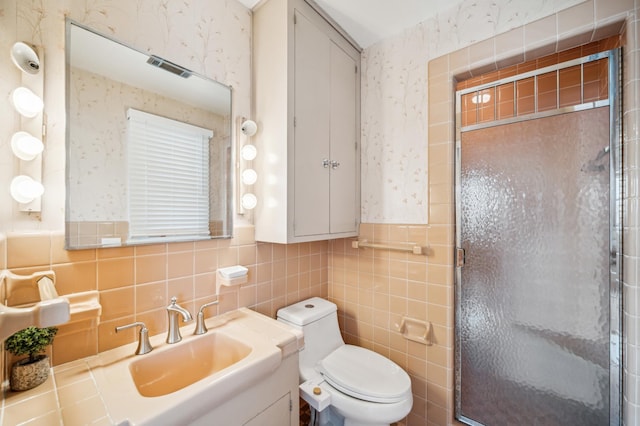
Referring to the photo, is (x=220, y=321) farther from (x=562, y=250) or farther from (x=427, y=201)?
(x=562, y=250)

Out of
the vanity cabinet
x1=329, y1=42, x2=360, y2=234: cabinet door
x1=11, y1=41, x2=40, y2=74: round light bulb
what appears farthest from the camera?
x1=329, y1=42, x2=360, y2=234: cabinet door

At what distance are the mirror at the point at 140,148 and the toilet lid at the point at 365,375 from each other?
0.97 m

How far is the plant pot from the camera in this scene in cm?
78

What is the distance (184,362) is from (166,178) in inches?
32.3

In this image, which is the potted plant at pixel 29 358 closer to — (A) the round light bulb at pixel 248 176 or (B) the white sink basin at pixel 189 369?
(B) the white sink basin at pixel 189 369

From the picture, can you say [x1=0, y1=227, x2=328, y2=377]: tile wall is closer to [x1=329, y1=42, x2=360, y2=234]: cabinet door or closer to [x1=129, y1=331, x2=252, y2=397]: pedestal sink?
[x1=129, y1=331, x2=252, y2=397]: pedestal sink

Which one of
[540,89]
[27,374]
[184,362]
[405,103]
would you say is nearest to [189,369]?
[184,362]

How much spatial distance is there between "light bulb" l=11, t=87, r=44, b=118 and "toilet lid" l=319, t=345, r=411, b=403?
1646mm

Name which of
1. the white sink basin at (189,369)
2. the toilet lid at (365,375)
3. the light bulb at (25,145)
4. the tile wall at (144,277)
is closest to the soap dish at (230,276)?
the tile wall at (144,277)

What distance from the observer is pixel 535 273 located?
1.34 m

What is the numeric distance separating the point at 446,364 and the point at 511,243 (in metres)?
0.77

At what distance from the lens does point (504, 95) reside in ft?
4.72

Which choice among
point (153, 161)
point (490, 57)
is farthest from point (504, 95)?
point (153, 161)

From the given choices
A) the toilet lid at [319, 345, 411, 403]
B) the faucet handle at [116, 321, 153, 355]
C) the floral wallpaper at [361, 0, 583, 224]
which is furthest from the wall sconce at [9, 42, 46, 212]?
the floral wallpaper at [361, 0, 583, 224]
